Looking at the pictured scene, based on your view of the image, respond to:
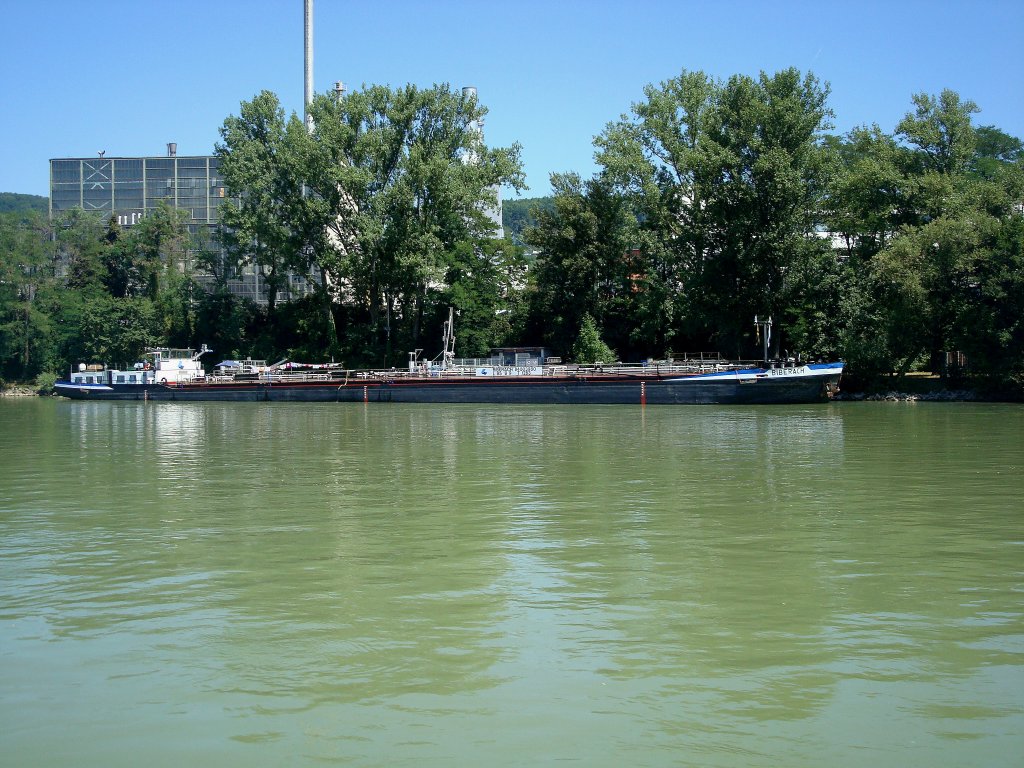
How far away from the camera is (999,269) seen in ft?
157

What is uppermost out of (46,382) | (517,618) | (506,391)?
(46,382)

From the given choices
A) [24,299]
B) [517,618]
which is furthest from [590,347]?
[24,299]

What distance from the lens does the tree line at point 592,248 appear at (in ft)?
173

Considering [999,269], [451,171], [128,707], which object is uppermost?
[451,171]

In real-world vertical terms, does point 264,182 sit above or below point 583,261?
above

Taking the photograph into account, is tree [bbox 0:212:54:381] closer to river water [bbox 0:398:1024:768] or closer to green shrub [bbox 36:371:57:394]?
green shrub [bbox 36:371:57:394]

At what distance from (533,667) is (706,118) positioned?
178 ft

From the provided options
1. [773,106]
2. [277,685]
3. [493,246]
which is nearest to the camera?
[277,685]

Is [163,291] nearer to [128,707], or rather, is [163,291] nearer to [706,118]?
[706,118]

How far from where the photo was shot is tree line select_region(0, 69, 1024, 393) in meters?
52.9

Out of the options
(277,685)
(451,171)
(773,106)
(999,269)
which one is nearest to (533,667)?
(277,685)

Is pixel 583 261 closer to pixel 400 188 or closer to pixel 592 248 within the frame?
pixel 592 248

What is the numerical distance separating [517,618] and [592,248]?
56777mm

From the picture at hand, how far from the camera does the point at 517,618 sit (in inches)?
396
